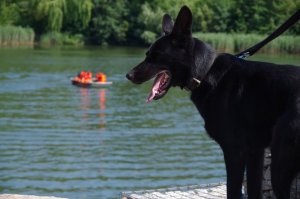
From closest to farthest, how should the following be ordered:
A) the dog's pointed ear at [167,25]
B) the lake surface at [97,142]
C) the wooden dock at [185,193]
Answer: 1. the dog's pointed ear at [167,25]
2. the wooden dock at [185,193]
3. the lake surface at [97,142]

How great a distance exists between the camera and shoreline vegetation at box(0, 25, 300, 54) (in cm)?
5570

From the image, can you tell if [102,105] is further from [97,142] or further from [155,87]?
[155,87]

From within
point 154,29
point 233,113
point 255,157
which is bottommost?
point 154,29

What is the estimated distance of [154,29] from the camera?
74.3 m

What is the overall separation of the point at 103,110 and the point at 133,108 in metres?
1.25

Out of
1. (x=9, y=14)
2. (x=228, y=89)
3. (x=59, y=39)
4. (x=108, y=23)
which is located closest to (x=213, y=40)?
(x=59, y=39)

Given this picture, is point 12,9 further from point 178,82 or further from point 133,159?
point 178,82

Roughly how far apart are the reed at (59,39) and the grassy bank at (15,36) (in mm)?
1921

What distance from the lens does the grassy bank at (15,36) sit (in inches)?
2596

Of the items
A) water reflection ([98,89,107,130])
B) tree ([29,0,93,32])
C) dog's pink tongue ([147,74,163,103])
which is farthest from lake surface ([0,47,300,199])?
tree ([29,0,93,32])

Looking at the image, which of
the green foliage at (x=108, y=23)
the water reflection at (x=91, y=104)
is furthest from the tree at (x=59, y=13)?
the water reflection at (x=91, y=104)

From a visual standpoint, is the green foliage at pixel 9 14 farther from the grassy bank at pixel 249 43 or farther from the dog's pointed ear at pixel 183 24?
the dog's pointed ear at pixel 183 24

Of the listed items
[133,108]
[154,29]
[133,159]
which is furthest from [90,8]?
[133,159]

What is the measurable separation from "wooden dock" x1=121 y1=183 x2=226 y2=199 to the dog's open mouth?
2775 mm
